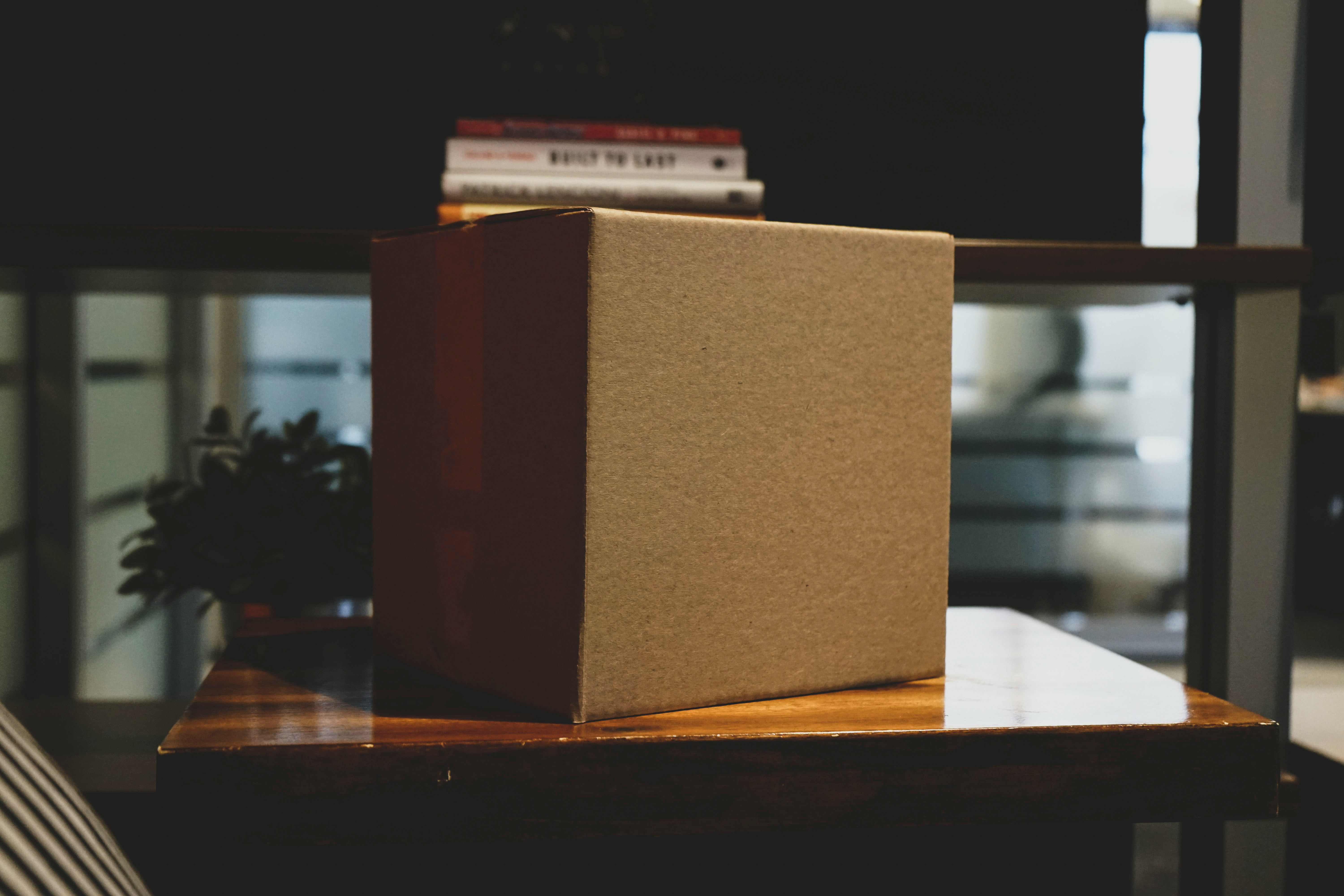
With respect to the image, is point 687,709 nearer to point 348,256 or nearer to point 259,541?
point 348,256

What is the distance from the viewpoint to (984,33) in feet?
4.24

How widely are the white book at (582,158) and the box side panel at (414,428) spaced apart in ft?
0.87

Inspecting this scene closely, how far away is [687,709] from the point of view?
0.58m

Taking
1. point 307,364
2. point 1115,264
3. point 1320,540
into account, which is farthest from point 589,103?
point 307,364

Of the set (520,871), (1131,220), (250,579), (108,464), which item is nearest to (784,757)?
(520,871)

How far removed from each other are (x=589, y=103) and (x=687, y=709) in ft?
2.77

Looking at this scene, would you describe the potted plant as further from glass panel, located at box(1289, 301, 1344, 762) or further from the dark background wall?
glass panel, located at box(1289, 301, 1344, 762)

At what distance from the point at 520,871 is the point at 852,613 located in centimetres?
67

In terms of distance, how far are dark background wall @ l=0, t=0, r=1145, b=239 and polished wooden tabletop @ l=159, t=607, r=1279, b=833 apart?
2.66ft

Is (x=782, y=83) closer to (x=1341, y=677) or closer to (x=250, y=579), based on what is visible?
(x=250, y=579)

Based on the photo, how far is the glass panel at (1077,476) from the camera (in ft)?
12.8

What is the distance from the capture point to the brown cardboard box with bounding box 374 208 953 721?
0.53 meters

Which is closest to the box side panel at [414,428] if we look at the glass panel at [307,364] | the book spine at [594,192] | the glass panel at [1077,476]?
the book spine at [594,192]

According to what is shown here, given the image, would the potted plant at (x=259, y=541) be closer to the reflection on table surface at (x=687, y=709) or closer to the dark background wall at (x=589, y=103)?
the dark background wall at (x=589, y=103)
